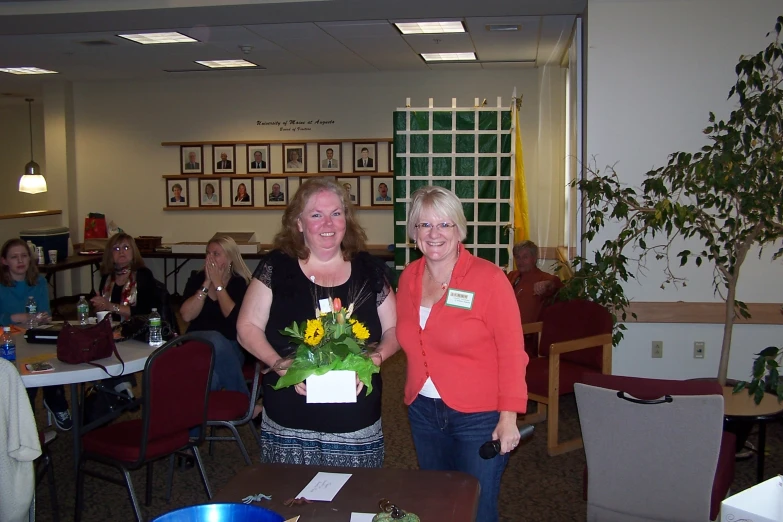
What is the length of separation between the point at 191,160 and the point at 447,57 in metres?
3.97

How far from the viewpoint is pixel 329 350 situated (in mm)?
2133

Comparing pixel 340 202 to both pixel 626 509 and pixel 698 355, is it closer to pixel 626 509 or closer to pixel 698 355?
pixel 626 509

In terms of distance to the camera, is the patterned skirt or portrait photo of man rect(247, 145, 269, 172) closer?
the patterned skirt

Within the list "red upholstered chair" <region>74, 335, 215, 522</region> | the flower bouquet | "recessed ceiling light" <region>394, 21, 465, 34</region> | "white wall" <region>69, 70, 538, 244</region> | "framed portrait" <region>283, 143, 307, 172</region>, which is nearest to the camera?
the flower bouquet

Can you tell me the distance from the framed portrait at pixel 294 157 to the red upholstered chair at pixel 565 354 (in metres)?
5.68

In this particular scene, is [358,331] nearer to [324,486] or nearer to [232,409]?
[324,486]

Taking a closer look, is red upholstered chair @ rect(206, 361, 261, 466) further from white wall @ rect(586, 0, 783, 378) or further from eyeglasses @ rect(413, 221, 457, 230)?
white wall @ rect(586, 0, 783, 378)

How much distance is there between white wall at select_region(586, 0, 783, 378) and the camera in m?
4.95

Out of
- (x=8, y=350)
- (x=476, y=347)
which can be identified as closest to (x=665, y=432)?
(x=476, y=347)

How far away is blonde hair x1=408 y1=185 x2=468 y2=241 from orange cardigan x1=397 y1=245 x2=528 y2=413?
0.15m

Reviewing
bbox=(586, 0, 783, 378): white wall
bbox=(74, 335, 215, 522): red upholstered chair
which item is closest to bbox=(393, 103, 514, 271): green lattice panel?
→ bbox=(586, 0, 783, 378): white wall

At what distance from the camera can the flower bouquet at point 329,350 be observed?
213 cm

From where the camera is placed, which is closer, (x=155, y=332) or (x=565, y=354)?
(x=155, y=332)

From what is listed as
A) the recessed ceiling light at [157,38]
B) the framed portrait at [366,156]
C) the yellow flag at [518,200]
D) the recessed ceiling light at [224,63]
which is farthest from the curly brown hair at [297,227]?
the framed portrait at [366,156]
